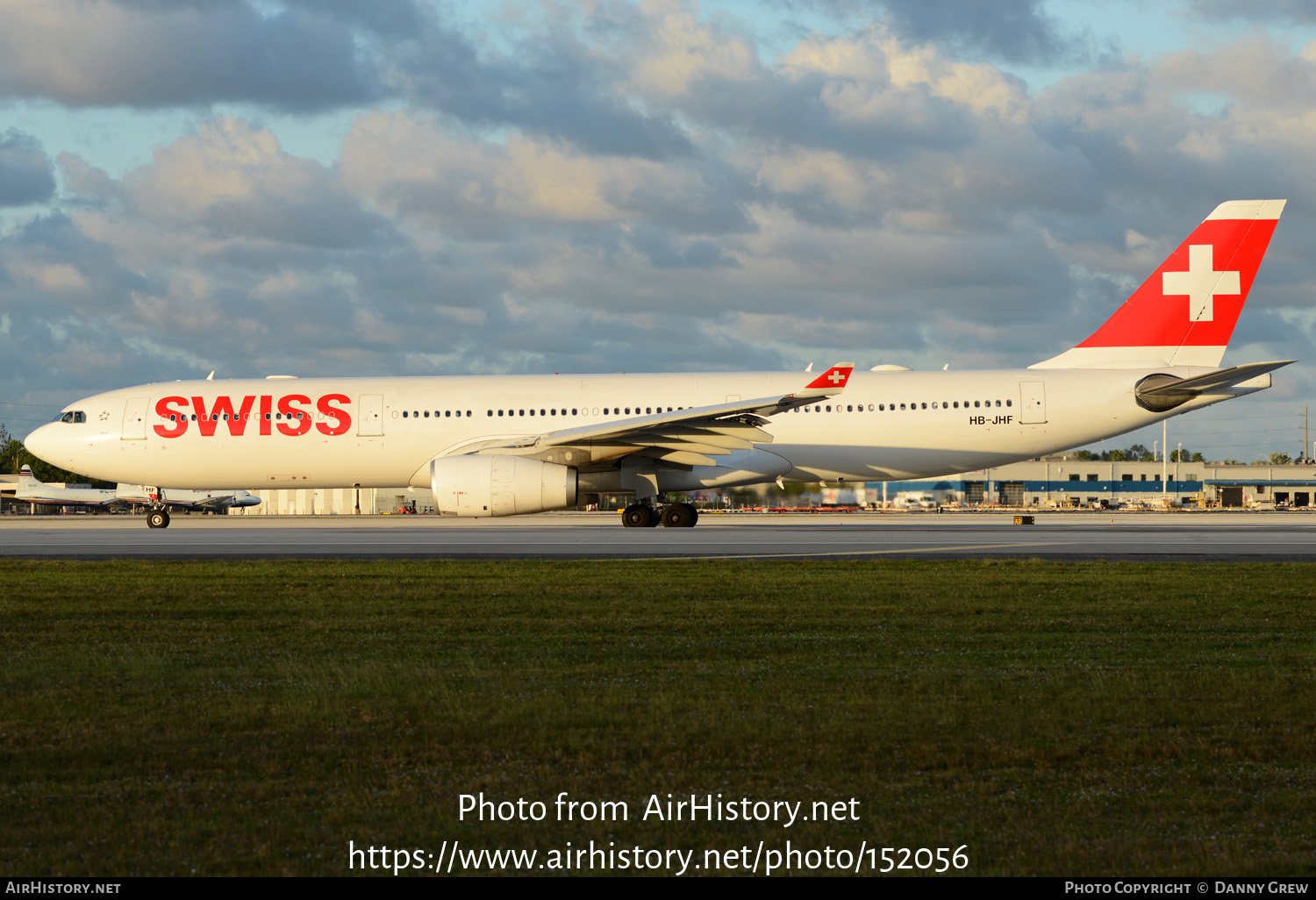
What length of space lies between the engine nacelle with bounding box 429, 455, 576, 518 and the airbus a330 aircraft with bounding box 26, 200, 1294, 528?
0.52 metres

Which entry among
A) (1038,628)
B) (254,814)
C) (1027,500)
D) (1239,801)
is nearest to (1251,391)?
(1038,628)

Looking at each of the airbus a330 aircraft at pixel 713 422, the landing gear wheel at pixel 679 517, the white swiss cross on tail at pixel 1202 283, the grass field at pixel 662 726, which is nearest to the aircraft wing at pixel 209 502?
the airbus a330 aircraft at pixel 713 422

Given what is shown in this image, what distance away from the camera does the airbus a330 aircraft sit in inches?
1003

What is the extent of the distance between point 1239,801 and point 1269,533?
2235 cm

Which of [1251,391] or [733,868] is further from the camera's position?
[1251,391]

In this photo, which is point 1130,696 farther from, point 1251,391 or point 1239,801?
point 1251,391

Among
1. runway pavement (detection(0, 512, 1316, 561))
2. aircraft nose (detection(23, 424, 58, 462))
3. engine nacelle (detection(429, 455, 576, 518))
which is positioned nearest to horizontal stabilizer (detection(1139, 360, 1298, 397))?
runway pavement (detection(0, 512, 1316, 561))

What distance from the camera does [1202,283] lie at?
26156 mm

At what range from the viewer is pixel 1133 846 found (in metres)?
3.78

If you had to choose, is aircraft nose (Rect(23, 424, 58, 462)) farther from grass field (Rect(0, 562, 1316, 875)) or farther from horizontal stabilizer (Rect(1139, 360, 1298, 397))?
horizontal stabilizer (Rect(1139, 360, 1298, 397))

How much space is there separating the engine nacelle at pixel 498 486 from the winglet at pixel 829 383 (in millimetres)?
5393

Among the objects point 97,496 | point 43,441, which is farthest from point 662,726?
point 97,496

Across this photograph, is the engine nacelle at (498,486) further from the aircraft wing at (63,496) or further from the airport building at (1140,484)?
the airport building at (1140,484)

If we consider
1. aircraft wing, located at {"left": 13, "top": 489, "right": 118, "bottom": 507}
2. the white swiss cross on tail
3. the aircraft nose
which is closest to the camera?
the white swiss cross on tail
